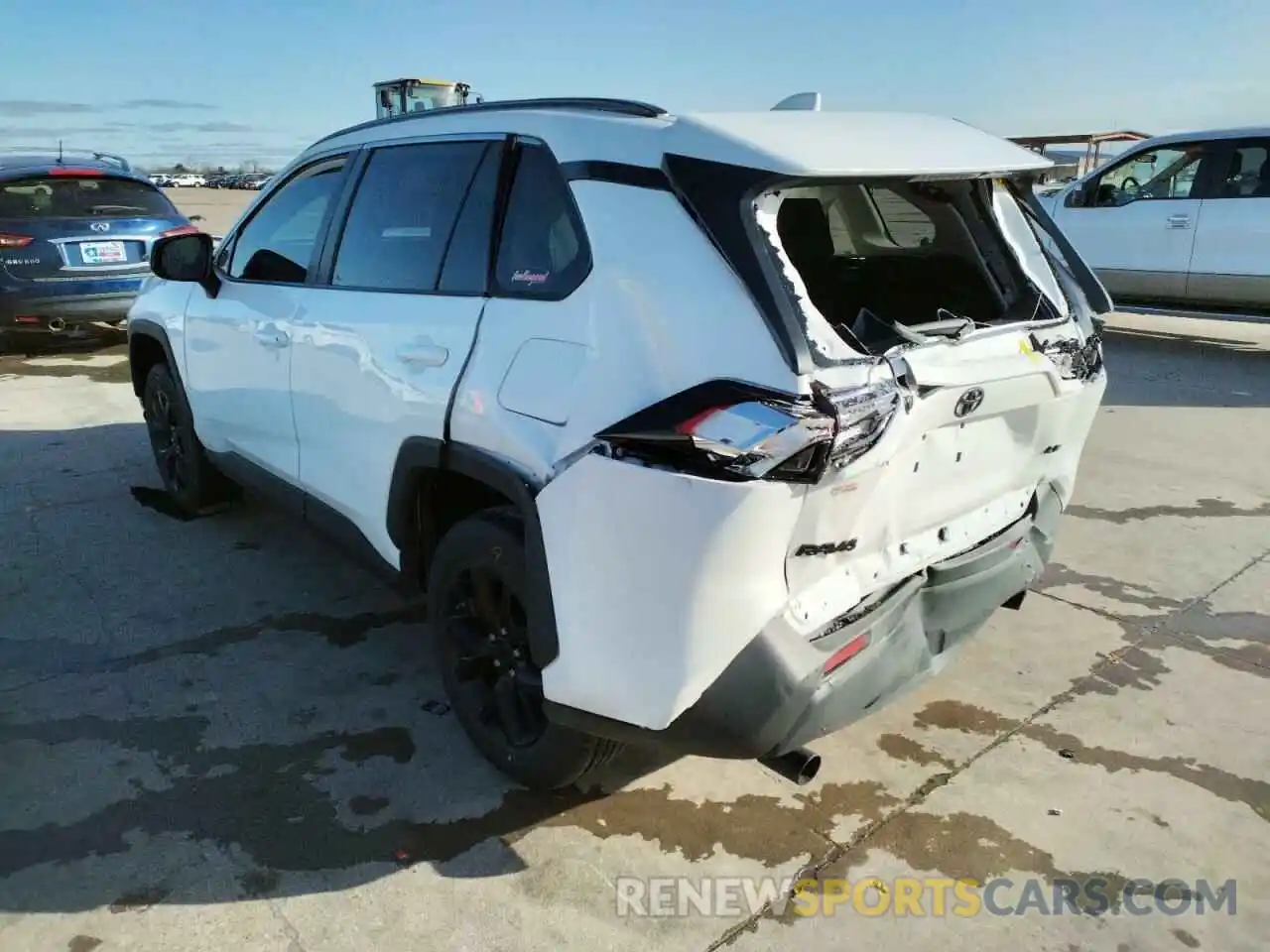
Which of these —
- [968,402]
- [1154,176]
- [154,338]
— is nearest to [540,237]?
[968,402]

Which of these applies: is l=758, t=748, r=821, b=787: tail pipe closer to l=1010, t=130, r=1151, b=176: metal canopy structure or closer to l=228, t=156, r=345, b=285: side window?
l=228, t=156, r=345, b=285: side window

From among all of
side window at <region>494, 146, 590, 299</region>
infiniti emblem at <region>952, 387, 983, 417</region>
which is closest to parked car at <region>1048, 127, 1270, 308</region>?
infiniti emblem at <region>952, 387, 983, 417</region>

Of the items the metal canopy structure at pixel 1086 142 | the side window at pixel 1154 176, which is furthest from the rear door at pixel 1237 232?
the metal canopy structure at pixel 1086 142

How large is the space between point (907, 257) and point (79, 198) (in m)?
8.01

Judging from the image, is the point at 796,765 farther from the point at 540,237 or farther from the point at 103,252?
the point at 103,252

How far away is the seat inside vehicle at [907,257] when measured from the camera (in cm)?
299

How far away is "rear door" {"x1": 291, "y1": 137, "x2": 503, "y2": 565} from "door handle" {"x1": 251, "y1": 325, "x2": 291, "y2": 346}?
12 centimetres

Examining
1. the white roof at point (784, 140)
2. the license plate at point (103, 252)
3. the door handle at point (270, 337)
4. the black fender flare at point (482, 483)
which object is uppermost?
the white roof at point (784, 140)

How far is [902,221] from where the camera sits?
3355 mm

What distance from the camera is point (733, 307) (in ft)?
6.85

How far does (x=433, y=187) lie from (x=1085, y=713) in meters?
2.71

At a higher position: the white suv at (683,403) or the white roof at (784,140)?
the white roof at (784,140)

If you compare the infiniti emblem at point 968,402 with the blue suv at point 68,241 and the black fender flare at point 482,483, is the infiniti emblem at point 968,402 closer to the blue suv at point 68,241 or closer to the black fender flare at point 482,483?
the black fender flare at point 482,483

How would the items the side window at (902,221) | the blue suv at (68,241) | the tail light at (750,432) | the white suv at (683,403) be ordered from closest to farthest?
the tail light at (750,432), the white suv at (683,403), the side window at (902,221), the blue suv at (68,241)
